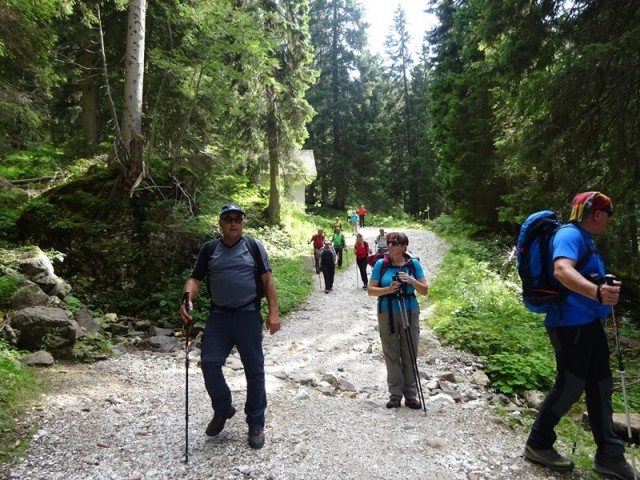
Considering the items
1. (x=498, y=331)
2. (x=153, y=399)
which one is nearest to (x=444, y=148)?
(x=498, y=331)

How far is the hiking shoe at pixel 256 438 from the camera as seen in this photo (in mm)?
3818

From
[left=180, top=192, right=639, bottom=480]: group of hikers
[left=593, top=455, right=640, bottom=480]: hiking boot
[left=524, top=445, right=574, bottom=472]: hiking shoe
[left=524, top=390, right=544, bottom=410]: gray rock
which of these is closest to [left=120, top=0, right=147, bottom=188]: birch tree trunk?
[left=180, top=192, right=639, bottom=480]: group of hikers

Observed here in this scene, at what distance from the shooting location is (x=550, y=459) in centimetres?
360

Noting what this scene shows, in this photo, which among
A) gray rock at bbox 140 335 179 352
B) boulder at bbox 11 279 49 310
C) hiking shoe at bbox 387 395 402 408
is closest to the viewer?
hiking shoe at bbox 387 395 402 408

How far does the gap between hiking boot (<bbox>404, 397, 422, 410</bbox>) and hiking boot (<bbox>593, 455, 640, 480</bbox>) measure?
1.81m

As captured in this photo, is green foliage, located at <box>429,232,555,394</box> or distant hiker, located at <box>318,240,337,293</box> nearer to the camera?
green foliage, located at <box>429,232,555,394</box>

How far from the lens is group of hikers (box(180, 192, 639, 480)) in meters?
3.34

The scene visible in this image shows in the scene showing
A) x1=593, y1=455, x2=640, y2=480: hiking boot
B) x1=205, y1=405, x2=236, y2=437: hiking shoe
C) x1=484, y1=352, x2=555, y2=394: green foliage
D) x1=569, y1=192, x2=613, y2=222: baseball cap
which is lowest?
x1=484, y1=352, x2=555, y2=394: green foliage

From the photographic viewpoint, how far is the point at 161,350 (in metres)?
7.70

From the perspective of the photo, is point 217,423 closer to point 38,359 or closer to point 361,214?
point 38,359

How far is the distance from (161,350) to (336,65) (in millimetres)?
37202

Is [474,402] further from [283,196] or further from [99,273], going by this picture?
[283,196]

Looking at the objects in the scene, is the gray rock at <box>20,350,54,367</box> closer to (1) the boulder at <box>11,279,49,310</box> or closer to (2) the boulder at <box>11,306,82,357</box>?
(2) the boulder at <box>11,306,82,357</box>

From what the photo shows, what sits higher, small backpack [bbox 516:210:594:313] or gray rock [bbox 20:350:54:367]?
small backpack [bbox 516:210:594:313]
